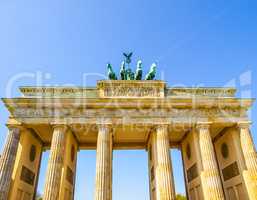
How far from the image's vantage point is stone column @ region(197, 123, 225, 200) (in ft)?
52.5

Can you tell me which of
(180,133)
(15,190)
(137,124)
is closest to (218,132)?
(180,133)

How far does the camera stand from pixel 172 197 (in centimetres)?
1549


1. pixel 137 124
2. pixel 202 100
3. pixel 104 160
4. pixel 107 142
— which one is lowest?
pixel 104 160

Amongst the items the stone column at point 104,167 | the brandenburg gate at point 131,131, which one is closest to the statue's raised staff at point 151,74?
the brandenburg gate at point 131,131

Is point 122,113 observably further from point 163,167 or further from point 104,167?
point 163,167

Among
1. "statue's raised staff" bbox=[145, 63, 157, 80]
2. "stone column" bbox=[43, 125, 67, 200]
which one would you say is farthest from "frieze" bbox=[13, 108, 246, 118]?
"statue's raised staff" bbox=[145, 63, 157, 80]

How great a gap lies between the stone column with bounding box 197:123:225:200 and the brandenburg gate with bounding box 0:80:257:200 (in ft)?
0.24

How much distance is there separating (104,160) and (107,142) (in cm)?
156

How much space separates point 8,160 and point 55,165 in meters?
3.86

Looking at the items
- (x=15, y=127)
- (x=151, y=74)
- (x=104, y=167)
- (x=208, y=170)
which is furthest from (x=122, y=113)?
(x=15, y=127)

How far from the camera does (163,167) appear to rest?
54.9 ft

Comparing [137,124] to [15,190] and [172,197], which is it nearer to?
[172,197]

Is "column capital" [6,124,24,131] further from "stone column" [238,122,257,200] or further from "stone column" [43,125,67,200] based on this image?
"stone column" [238,122,257,200]

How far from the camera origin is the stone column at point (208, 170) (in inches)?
630
